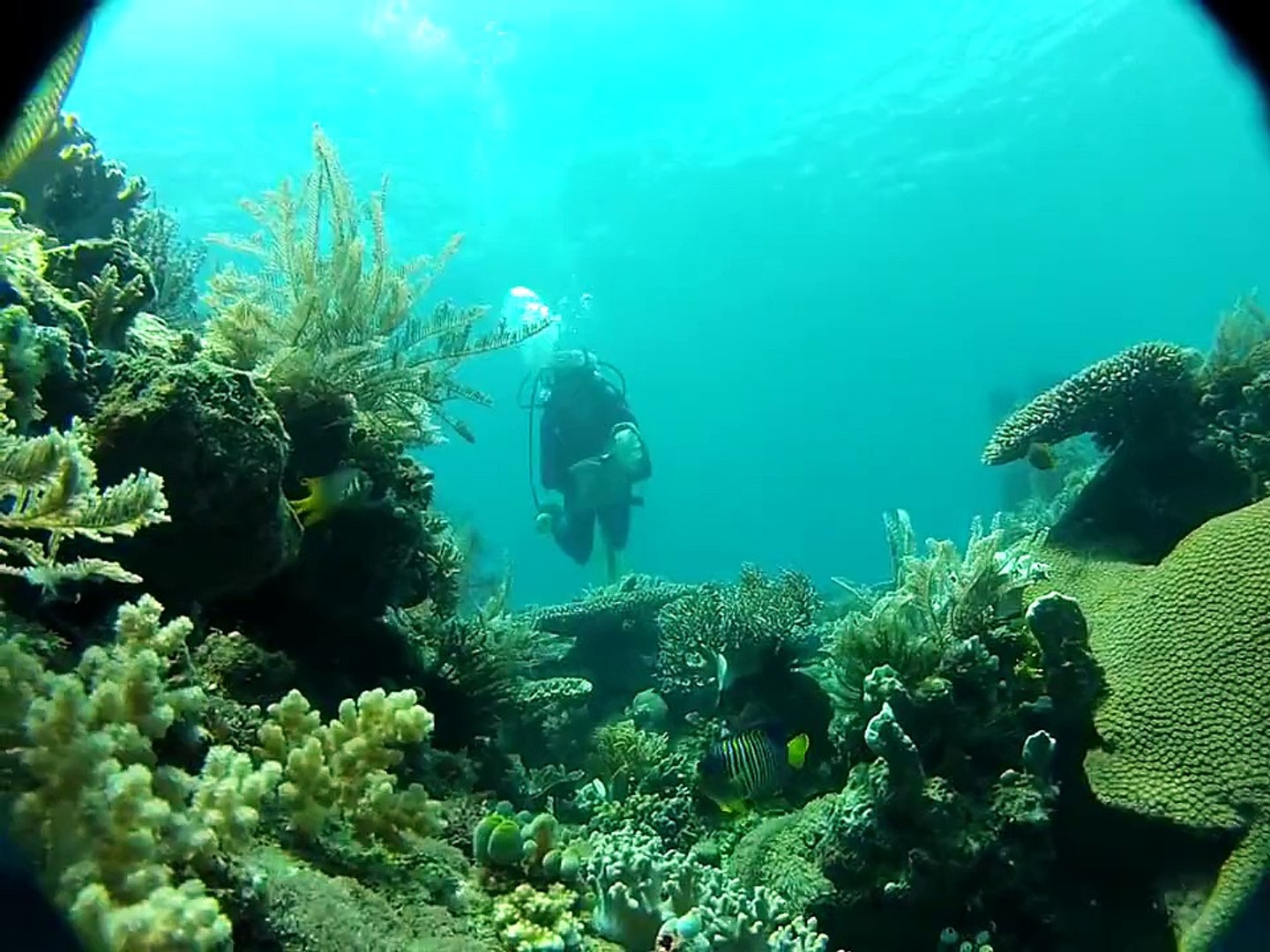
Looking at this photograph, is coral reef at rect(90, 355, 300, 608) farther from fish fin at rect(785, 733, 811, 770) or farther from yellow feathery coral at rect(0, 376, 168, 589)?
fish fin at rect(785, 733, 811, 770)

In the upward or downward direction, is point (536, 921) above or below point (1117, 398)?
below

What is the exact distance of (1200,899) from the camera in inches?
149

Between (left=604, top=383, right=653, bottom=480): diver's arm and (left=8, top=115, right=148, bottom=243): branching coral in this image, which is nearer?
(left=8, top=115, right=148, bottom=243): branching coral

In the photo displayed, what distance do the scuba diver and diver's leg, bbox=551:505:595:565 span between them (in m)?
0.02

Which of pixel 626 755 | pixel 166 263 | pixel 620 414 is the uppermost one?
pixel 620 414

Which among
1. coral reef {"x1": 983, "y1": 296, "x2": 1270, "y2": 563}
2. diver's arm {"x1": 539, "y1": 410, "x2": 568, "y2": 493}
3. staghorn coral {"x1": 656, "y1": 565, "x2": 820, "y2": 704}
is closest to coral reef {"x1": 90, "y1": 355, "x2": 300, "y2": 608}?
staghorn coral {"x1": 656, "y1": 565, "x2": 820, "y2": 704}

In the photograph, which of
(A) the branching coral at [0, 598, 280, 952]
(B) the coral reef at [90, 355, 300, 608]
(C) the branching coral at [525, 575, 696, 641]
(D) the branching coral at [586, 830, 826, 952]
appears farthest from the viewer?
(C) the branching coral at [525, 575, 696, 641]

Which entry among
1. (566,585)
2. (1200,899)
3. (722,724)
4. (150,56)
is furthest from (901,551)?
(566,585)

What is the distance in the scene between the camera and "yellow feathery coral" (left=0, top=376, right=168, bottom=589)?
2.38m

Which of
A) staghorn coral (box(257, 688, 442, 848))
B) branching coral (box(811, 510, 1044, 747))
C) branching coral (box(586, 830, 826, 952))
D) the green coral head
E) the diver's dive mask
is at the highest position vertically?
the diver's dive mask

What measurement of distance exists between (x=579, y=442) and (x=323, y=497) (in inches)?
422

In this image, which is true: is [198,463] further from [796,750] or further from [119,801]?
[796,750]

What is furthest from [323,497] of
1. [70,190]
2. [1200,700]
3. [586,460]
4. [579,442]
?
[579,442]

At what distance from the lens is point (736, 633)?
607 cm
